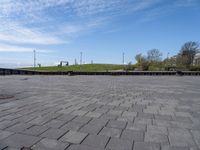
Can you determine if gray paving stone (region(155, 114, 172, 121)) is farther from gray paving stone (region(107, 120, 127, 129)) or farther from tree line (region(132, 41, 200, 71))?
tree line (region(132, 41, 200, 71))

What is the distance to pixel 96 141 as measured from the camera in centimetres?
278

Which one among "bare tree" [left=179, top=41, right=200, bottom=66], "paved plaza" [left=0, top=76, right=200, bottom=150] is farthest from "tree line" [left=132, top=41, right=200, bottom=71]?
"paved plaza" [left=0, top=76, right=200, bottom=150]

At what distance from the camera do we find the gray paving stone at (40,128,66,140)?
2.89 metres

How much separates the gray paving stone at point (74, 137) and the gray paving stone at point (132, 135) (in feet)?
1.90

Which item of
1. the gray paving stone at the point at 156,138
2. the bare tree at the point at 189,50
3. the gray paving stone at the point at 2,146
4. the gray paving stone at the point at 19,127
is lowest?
the gray paving stone at the point at 156,138

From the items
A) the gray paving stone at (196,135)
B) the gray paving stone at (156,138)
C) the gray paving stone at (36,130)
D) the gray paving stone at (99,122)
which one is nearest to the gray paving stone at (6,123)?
the gray paving stone at (36,130)

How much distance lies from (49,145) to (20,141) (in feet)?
1.36

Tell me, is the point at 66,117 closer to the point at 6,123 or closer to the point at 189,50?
the point at 6,123

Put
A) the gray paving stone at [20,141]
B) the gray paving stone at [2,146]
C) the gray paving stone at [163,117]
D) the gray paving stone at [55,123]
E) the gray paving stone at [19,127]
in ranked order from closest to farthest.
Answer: the gray paving stone at [2,146] → the gray paving stone at [20,141] → the gray paving stone at [19,127] → the gray paving stone at [55,123] → the gray paving stone at [163,117]

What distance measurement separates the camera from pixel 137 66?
36281 millimetres

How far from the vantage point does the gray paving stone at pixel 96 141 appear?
8.71 ft

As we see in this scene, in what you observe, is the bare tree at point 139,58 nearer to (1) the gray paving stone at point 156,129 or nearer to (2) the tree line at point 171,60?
(2) the tree line at point 171,60

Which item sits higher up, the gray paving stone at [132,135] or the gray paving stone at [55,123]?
the gray paving stone at [55,123]

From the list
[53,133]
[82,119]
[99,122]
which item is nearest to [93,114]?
[82,119]
